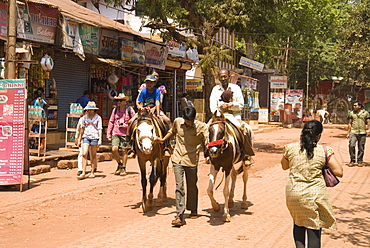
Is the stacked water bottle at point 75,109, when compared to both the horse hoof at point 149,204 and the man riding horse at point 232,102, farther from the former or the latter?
the man riding horse at point 232,102

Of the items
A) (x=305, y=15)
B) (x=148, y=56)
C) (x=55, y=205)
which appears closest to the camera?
(x=55, y=205)

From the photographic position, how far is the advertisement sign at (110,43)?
1781 centimetres

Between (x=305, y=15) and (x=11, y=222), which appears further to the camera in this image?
(x=305, y=15)

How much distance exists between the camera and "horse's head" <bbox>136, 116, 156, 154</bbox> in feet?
→ 26.7

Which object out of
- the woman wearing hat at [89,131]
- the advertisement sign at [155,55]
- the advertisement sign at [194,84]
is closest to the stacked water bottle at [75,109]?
the woman wearing hat at [89,131]

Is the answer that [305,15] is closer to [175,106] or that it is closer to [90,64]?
[175,106]

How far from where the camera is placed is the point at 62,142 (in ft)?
57.9

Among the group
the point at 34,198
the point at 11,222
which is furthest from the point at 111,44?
the point at 11,222

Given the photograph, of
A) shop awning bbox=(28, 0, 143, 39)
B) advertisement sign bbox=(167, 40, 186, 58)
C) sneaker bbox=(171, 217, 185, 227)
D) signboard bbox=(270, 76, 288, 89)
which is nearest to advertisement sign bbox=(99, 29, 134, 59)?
shop awning bbox=(28, 0, 143, 39)

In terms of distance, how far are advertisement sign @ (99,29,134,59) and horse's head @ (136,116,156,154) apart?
9922 mm

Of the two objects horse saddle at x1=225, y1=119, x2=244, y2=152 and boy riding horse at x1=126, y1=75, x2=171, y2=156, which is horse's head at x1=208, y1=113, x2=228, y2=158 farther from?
boy riding horse at x1=126, y1=75, x2=171, y2=156

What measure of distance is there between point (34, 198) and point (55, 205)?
2.36 feet

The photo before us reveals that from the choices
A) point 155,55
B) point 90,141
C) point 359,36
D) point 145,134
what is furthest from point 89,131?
point 359,36

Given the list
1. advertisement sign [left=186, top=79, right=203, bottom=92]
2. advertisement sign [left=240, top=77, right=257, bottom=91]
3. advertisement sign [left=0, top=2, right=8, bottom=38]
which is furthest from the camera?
advertisement sign [left=240, top=77, right=257, bottom=91]
